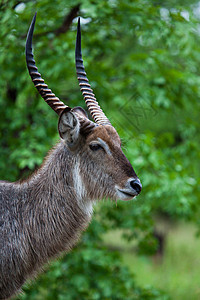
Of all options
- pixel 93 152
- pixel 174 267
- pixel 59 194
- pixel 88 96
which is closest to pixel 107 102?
pixel 88 96

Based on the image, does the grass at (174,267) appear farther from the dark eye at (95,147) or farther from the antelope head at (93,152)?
the dark eye at (95,147)

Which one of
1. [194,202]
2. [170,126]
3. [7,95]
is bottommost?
[170,126]

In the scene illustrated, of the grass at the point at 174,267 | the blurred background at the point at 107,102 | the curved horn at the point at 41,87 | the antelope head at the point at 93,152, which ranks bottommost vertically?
the grass at the point at 174,267

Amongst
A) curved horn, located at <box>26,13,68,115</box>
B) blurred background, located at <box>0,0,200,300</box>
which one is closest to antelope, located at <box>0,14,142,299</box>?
curved horn, located at <box>26,13,68,115</box>

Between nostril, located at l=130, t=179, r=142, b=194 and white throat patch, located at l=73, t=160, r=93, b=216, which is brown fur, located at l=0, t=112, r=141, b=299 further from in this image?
nostril, located at l=130, t=179, r=142, b=194

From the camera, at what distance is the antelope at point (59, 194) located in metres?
4.04

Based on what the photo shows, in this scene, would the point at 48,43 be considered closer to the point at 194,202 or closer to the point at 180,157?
the point at 180,157

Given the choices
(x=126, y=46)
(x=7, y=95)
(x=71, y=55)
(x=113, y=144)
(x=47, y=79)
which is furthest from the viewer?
(x=126, y=46)

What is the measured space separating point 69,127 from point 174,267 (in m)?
9.95

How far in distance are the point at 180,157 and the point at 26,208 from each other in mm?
3592

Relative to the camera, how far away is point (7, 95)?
6.84 m

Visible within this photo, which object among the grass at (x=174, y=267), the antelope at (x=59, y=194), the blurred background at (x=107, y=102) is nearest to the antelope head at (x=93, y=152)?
the antelope at (x=59, y=194)

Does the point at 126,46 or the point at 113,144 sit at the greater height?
the point at 113,144

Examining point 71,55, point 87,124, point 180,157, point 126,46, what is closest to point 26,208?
point 87,124
